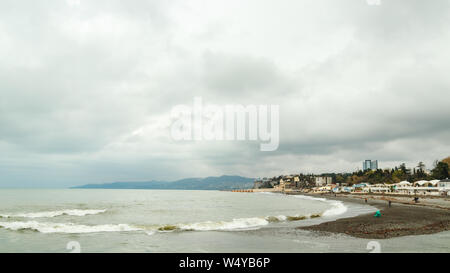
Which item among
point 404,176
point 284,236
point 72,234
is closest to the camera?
point 284,236

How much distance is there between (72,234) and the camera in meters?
21.5

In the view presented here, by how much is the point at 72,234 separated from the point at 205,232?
9892 millimetres

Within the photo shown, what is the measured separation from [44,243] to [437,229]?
2808 centimetres
